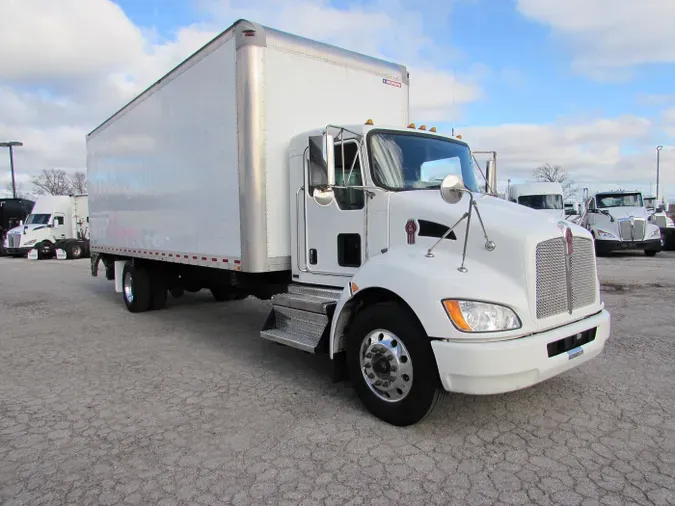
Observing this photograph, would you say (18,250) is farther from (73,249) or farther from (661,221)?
(661,221)

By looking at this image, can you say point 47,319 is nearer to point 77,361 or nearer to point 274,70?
point 77,361

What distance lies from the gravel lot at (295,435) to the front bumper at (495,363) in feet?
1.64

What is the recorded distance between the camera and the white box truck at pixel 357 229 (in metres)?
3.43

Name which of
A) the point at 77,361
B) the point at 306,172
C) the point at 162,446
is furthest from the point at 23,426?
the point at 306,172

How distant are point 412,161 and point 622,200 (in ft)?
60.7

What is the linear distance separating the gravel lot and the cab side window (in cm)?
176

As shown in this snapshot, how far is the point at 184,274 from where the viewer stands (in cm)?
848

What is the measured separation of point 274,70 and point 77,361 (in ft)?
13.4

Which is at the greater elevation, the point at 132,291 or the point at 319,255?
the point at 319,255

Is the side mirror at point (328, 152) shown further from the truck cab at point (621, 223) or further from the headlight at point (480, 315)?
the truck cab at point (621, 223)

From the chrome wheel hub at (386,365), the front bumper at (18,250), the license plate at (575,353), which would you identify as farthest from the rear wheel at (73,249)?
the license plate at (575,353)

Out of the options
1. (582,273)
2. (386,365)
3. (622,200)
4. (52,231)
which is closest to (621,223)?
(622,200)

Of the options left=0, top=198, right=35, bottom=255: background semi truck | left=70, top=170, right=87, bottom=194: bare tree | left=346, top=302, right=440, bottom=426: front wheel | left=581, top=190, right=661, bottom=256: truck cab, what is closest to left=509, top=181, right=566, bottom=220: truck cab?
left=581, top=190, right=661, bottom=256: truck cab

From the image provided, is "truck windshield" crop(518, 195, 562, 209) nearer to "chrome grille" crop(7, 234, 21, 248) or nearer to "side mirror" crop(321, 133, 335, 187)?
"side mirror" crop(321, 133, 335, 187)
